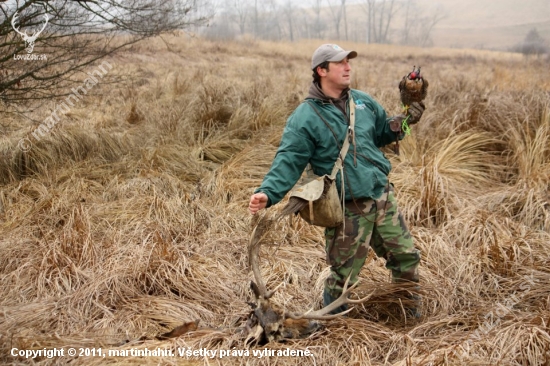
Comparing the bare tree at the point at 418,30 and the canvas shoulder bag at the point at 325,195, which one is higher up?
the bare tree at the point at 418,30

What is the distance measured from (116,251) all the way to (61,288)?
497mm

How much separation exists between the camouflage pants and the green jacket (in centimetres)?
9

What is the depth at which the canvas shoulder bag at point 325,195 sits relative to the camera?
260 centimetres

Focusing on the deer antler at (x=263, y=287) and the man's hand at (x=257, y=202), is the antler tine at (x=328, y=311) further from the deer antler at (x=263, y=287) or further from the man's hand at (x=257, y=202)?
the man's hand at (x=257, y=202)

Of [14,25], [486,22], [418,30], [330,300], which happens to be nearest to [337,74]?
[330,300]

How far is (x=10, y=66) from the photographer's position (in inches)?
205

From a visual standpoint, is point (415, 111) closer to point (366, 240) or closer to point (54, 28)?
point (366, 240)

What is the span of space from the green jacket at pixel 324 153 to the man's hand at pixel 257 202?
6 cm

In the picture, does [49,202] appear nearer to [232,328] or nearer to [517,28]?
[232,328]

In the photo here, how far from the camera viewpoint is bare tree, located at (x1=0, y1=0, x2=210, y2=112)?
5.12 metres

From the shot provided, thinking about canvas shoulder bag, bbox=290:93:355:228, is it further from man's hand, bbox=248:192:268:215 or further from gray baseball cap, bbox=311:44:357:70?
gray baseball cap, bbox=311:44:357:70

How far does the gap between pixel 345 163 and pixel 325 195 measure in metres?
0.22

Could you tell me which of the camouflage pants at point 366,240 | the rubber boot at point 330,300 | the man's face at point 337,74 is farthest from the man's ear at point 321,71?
the rubber boot at point 330,300

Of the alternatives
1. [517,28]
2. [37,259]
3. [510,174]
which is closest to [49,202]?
[37,259]
